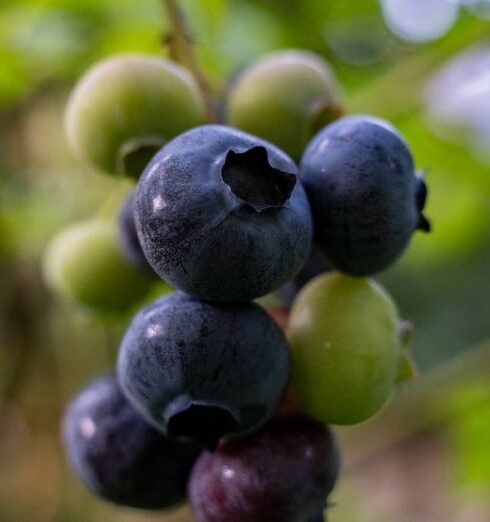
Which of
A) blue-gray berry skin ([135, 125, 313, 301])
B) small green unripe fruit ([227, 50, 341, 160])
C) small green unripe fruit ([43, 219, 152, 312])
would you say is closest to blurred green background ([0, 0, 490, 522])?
small green unripe fruit ([43, 219, 152, 312])

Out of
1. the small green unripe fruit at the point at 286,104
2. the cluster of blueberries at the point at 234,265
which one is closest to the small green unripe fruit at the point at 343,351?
the cluster of blueberries at the point at 234,265

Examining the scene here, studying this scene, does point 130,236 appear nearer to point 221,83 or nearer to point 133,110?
point 133,110

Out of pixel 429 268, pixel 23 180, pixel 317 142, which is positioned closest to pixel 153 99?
pixel 317 142

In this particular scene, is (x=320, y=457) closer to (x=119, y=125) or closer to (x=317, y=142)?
(x=317, y=142)

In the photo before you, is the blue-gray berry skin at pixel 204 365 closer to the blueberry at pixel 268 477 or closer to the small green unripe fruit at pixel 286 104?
the blueberry at pixel 268 477

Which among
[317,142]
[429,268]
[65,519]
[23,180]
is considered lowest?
[65,519]

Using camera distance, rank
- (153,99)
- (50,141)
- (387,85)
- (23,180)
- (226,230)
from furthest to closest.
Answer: (50,141) < (23,180) < (387,85) < (153,99) < (226,230)

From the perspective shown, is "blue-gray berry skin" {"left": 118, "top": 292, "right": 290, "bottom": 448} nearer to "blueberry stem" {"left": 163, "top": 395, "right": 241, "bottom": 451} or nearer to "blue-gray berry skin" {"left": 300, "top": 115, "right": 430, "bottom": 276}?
"blueberry stem" {"left": 163, "top": 395, "right": 241, "bottom": 451}
